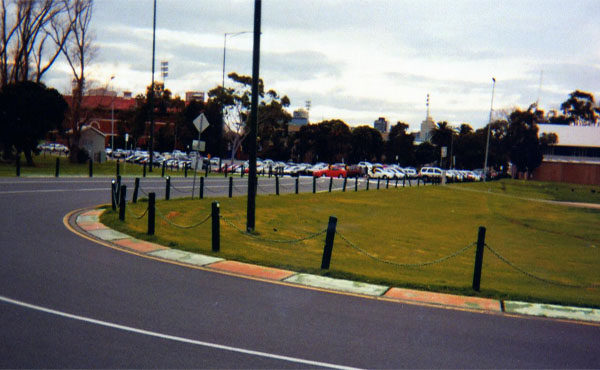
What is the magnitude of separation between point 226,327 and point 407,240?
1158 cm

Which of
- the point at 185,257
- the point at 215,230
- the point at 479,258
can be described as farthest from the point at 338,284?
the point at 215,230

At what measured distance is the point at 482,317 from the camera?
7.91 meters

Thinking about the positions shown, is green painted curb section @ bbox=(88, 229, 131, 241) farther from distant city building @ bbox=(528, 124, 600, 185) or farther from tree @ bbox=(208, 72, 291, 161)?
distant city building @ bbox=(528, 124, 600, 185)

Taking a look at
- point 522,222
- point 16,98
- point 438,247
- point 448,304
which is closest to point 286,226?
point 438,247

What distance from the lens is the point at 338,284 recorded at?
943 cm

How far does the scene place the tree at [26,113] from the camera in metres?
39.9

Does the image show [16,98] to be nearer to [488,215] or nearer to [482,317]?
[488,215]

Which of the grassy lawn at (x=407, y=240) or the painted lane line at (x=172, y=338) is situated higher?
the painted lane line at (x=172, y=338)

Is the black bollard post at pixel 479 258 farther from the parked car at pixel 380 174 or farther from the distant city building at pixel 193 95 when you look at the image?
the distant city building at pixel 193 95

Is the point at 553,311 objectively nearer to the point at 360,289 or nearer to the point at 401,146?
the point at 360,289

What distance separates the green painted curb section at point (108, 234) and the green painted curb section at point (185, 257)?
1.81m

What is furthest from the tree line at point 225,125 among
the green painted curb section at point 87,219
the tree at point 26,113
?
the green painted curb section at point 87,219

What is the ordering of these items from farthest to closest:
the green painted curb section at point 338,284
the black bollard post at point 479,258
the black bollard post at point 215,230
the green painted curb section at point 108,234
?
the green painted curb section at point 108,234 → the black bollard post at point 215,230 → the black bollard post at point 479,258 → the green painted curb section at point 338,284

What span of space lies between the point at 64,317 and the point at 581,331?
726 cm
